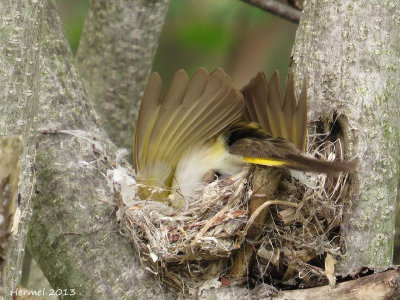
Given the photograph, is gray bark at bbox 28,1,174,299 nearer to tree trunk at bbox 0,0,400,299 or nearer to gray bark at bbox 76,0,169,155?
tree trunk at bbox 0,0,400,299

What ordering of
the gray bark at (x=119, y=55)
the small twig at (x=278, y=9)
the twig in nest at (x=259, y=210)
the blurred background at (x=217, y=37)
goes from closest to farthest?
1. the twig in nest at (x=259, y=210)
2. the gray bark at (x=119, y=55)
3. the small twig at (x=278, y=9)
4. the blurred background at (x=217, y=37)

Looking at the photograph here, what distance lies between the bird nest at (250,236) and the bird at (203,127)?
158 millimetres

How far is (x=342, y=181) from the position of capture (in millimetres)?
2934

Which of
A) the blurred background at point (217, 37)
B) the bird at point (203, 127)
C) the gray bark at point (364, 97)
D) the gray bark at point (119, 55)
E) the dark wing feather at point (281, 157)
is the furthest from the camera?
the blurred background at point (217, 37)

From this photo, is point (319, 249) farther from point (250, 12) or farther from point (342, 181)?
point (250, 12)

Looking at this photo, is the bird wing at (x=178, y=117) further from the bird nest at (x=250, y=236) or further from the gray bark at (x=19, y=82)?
the gray bark at (x=19, y=82)

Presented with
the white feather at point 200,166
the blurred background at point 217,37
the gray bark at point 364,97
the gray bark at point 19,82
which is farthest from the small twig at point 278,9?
the gray bark at point 19,82

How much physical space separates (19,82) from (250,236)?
106 centimetres

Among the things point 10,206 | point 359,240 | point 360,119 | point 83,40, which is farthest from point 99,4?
point 10,206

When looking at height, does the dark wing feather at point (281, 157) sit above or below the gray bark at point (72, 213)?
above

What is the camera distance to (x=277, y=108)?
3080mm

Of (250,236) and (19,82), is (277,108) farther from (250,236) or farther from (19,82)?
(19,82)

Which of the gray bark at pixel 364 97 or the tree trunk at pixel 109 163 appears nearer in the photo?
the tree trunk at pixel 109 163

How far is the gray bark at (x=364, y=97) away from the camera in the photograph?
114 inches
